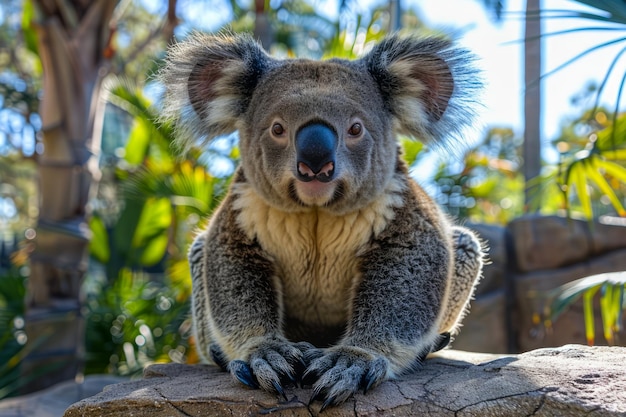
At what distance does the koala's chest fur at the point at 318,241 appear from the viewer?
122 inches

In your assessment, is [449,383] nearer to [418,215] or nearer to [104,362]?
[418,215]

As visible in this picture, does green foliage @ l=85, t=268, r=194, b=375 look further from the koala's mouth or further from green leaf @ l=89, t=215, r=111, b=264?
the koala's mouth

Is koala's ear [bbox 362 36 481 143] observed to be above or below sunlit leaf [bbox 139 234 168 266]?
above

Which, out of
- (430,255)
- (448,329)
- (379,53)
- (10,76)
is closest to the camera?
(430,255)

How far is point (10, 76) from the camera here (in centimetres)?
1588

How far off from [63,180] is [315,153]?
3917mm

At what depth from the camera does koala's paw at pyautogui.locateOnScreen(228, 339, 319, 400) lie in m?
2.43

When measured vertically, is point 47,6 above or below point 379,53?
above

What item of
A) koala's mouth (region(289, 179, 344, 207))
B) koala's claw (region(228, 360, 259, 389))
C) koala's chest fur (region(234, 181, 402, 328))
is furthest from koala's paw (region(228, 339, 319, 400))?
koala's mouth (region(289, 179, 344, 207))

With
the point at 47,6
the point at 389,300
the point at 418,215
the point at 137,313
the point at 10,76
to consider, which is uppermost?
the point at 10,76

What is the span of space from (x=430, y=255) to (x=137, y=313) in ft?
15.9

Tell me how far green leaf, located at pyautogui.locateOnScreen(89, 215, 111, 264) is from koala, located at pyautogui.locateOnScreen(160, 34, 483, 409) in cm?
541

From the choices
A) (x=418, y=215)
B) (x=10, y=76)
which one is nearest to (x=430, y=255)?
(x=418, y=215)

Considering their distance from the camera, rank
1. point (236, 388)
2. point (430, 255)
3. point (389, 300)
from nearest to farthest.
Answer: point (236, 388)
point (389, 300)
point (430, 255)
